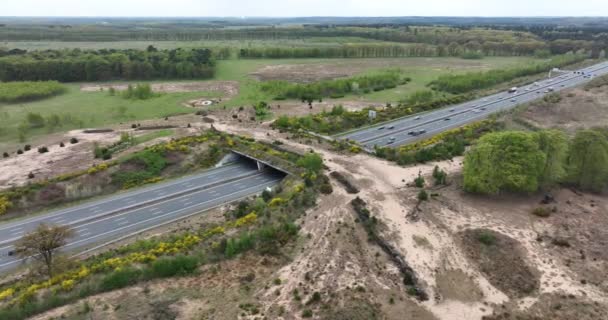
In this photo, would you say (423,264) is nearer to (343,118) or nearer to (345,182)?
(345,182)

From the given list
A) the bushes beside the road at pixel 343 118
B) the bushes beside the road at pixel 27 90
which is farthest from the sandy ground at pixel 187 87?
the bushes beside the road at pixel 343 118

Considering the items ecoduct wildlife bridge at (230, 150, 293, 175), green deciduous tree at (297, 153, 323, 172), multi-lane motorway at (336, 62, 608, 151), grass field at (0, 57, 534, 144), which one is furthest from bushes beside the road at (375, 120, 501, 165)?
grass field at (0, 57, 534, 144)

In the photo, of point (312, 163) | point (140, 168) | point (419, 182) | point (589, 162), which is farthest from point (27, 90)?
point (589, 162)

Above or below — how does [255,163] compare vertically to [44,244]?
below

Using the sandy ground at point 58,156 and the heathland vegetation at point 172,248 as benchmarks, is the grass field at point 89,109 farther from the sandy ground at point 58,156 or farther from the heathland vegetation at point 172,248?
the heathland vegetation at point 172,248

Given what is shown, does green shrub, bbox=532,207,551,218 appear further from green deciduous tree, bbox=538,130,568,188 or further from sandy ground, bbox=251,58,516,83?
sandy ground, bbox=251,58,516,83

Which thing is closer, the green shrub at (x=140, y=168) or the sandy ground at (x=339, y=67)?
the green shrub at (x=140, y=168)
